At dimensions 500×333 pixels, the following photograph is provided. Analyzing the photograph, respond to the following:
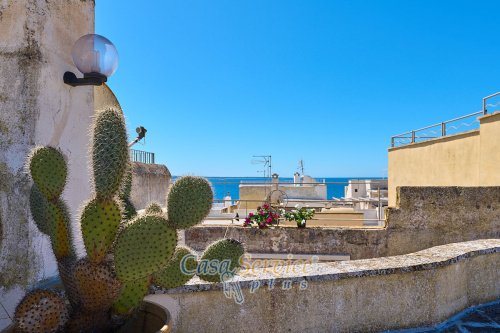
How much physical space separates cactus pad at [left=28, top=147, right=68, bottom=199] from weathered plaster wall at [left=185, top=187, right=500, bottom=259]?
3.79 meters

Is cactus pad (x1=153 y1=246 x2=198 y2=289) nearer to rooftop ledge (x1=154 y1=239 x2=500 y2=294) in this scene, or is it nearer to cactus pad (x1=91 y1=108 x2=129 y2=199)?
rooftop ledge (x1=154 y1=239 x2=500 y2=294)

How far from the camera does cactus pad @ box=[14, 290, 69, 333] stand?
1709 millimetres

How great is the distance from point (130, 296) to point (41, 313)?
41cm

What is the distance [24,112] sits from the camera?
2.22m

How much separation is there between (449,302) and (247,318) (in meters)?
1.73

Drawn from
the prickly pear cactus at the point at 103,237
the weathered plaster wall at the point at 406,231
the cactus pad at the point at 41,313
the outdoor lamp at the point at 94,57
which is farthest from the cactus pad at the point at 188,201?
the weathered plaster wall at the point at 406,231

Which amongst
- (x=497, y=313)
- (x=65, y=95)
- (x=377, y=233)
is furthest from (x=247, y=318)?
(x=377, y=233)

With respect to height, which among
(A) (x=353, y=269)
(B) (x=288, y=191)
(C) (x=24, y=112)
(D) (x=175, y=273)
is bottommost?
(A) (x=353, y=269)

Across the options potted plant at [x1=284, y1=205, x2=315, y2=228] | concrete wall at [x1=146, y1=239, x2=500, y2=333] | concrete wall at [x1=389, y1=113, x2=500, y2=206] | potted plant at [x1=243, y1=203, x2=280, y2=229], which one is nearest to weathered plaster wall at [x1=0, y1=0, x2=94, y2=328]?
concrete wall at [x1=146, y1=239, x2=500, y2=333]

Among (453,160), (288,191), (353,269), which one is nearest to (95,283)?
(353,269)

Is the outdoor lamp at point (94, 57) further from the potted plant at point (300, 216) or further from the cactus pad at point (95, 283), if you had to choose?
the potted plant at point (300, 216)

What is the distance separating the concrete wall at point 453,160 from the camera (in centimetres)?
838

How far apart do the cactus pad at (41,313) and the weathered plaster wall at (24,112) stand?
1.88 ft

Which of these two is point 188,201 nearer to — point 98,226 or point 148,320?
point 98,226
